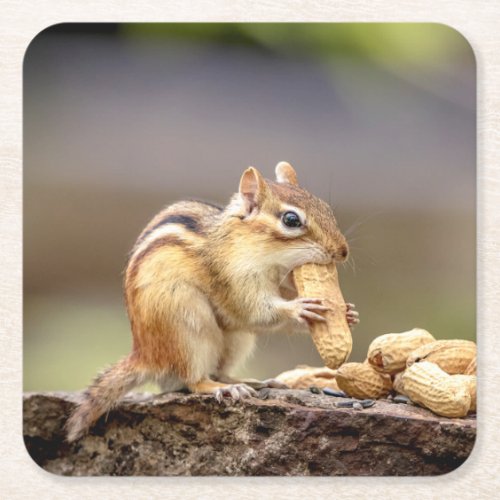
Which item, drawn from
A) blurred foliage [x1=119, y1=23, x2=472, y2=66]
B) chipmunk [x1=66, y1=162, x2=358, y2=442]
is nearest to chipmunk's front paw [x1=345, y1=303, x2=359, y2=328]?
chipmunk [x1=66, y1=162, x2=358, y2=442]

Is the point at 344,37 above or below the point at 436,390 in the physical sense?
above

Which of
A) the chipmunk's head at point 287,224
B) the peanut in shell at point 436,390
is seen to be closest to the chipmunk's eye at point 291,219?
the chipmunk's head at point 287,224

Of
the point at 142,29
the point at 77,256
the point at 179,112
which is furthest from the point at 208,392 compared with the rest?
the point at 142,29

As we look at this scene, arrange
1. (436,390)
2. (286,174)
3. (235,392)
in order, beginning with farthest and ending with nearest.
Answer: (286,174) < (235,392) < (436,390)

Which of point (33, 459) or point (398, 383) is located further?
Result: point (33, 459)

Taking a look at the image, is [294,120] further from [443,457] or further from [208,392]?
[443,457]

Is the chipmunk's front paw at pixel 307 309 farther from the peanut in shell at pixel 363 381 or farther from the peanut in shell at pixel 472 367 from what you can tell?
the peanut in shell at pixel 472 367

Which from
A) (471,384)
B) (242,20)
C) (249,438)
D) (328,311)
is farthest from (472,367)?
(242,20)

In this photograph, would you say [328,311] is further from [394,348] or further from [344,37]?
[344,37]
